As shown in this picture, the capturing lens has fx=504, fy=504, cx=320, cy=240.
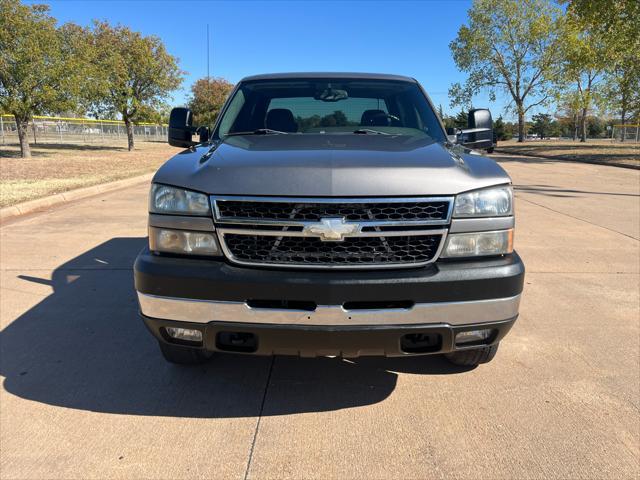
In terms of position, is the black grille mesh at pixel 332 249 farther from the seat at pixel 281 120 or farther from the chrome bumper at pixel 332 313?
the seat at pixel 281 120

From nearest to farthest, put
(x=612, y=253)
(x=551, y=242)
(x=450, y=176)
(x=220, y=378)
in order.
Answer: (x=450, y=176) → (x=220, y=378) → (x=612, y=253) → (x=551, y=242)

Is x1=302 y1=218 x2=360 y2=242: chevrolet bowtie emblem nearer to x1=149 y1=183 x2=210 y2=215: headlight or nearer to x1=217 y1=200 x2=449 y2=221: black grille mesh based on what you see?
x1=217 y1=200 x2=449 y2=221: black grille mesh

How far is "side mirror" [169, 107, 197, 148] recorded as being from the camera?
3814mm

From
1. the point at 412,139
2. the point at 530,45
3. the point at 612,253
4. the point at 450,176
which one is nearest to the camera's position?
the point at 450,176

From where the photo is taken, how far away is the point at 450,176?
2.35 m

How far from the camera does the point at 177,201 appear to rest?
2398 millimetres

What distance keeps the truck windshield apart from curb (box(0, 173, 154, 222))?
5722mm

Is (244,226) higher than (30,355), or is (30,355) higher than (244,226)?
(244,226)

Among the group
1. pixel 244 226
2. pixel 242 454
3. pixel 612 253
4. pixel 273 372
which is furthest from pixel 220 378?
pixel 612 253

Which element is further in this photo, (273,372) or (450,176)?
(273,372)

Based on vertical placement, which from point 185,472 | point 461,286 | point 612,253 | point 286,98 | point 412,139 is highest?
point 286,98

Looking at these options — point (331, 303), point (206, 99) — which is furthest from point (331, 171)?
point (206, 99)

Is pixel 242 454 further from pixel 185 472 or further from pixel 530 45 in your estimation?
pixel 530 45

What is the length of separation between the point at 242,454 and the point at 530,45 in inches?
1909
